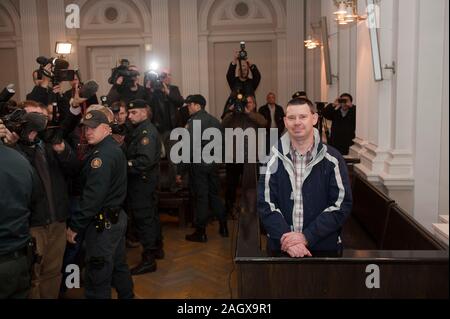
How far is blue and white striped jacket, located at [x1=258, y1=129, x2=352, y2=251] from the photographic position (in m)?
2.59

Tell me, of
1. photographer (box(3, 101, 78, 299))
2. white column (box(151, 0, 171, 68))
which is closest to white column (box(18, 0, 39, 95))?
white column (box(151, 0, 171, 68))

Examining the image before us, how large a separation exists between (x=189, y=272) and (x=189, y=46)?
22.4ft

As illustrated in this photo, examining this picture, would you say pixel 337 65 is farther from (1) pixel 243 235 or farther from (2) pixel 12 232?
(2) pixel 12 232

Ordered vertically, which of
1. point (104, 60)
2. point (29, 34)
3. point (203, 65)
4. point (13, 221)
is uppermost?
point (29, 34)

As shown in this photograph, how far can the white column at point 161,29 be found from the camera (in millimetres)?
10336

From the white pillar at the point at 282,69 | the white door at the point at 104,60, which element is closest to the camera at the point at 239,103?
the white pillar at the point at 282,69

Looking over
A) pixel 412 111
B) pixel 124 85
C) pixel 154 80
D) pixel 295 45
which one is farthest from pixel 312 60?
pixel 412 111

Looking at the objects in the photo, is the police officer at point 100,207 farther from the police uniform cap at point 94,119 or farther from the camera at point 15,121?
the camera at point 15,121

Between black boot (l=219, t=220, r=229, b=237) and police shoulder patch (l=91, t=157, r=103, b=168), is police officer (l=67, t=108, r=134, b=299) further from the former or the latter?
black boot (l=219, t=220, r=229, b=237)

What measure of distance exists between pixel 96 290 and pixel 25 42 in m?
8.61

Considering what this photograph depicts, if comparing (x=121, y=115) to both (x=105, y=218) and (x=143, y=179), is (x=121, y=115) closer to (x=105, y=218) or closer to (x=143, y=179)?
(x=143, y=179)

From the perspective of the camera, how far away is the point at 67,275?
392 centimetres

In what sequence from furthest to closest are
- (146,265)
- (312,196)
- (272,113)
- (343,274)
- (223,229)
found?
(272,113) → (223,229) → (146,265) → (312,196) → (343,274)

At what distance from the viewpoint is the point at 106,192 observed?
10.8ft
